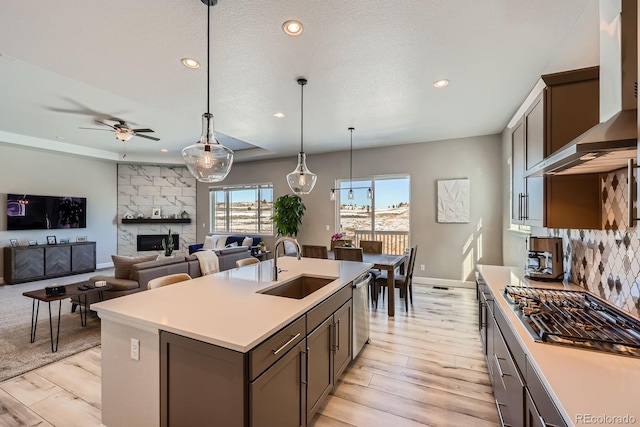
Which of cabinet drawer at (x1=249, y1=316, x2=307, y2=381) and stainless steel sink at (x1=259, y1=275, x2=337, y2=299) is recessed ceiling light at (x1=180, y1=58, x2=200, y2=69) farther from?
cabinet drawer at (x1=249, y1=316, x2=307, y2=381)

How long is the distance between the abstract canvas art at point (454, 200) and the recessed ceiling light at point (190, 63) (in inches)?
181

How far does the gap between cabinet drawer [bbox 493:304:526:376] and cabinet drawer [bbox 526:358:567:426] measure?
0.10 metres

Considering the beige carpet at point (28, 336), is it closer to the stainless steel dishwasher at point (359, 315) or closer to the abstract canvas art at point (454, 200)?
the stainless steel dishwasher at point (359, 315)

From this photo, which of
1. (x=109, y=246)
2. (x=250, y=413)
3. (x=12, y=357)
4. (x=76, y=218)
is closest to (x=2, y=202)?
(x=76, y=218)

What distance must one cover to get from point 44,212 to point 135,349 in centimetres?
727

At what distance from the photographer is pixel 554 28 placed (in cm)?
211

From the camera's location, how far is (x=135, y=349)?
57.7 inches

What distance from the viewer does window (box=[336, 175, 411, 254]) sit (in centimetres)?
580

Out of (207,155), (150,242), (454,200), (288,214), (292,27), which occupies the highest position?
(292,27)

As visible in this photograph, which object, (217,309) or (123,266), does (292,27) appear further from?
(123,266)

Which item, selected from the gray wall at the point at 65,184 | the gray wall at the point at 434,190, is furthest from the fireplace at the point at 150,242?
the gray wall at the point at 434,190

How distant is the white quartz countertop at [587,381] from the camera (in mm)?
784

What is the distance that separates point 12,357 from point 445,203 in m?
6.38

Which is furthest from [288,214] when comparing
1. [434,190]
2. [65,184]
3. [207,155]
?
→ [65,184]
